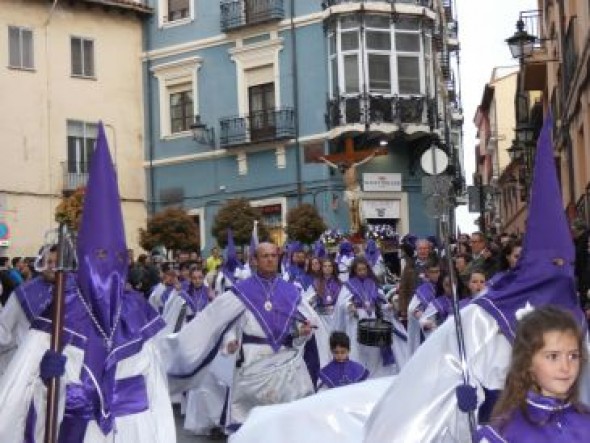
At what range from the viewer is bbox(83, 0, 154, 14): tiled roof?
37.9 m

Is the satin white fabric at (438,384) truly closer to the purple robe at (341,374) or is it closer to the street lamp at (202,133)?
the purple robe at (341,374)

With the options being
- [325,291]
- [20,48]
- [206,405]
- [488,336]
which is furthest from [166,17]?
[488,336]

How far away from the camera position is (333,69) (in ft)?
115

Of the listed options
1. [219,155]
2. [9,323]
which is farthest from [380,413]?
[219,155]

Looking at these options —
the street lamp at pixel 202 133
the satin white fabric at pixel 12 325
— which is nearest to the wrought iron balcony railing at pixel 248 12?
the street lamp at pixel 202 133

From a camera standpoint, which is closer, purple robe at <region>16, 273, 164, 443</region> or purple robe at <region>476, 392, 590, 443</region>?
purple robe at <region>476, 392, 590, 443</region>

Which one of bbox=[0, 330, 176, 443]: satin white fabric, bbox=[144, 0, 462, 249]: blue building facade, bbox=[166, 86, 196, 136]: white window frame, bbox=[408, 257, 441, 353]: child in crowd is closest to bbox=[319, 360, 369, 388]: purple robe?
bbox=[408, 257, 441, 353]: child in crowd

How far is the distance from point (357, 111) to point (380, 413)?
2935 cm

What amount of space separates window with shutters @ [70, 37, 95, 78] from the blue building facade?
2.35m

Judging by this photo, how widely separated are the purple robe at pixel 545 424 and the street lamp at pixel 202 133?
31.9 m

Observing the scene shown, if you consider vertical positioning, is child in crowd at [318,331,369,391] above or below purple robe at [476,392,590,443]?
below

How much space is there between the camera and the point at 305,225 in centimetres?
2988

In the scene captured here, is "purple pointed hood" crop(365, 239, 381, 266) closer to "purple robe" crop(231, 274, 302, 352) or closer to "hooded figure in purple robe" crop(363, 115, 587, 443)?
"purple robe" crop(231, 274, 302, 352)

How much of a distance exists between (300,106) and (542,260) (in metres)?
30.1
